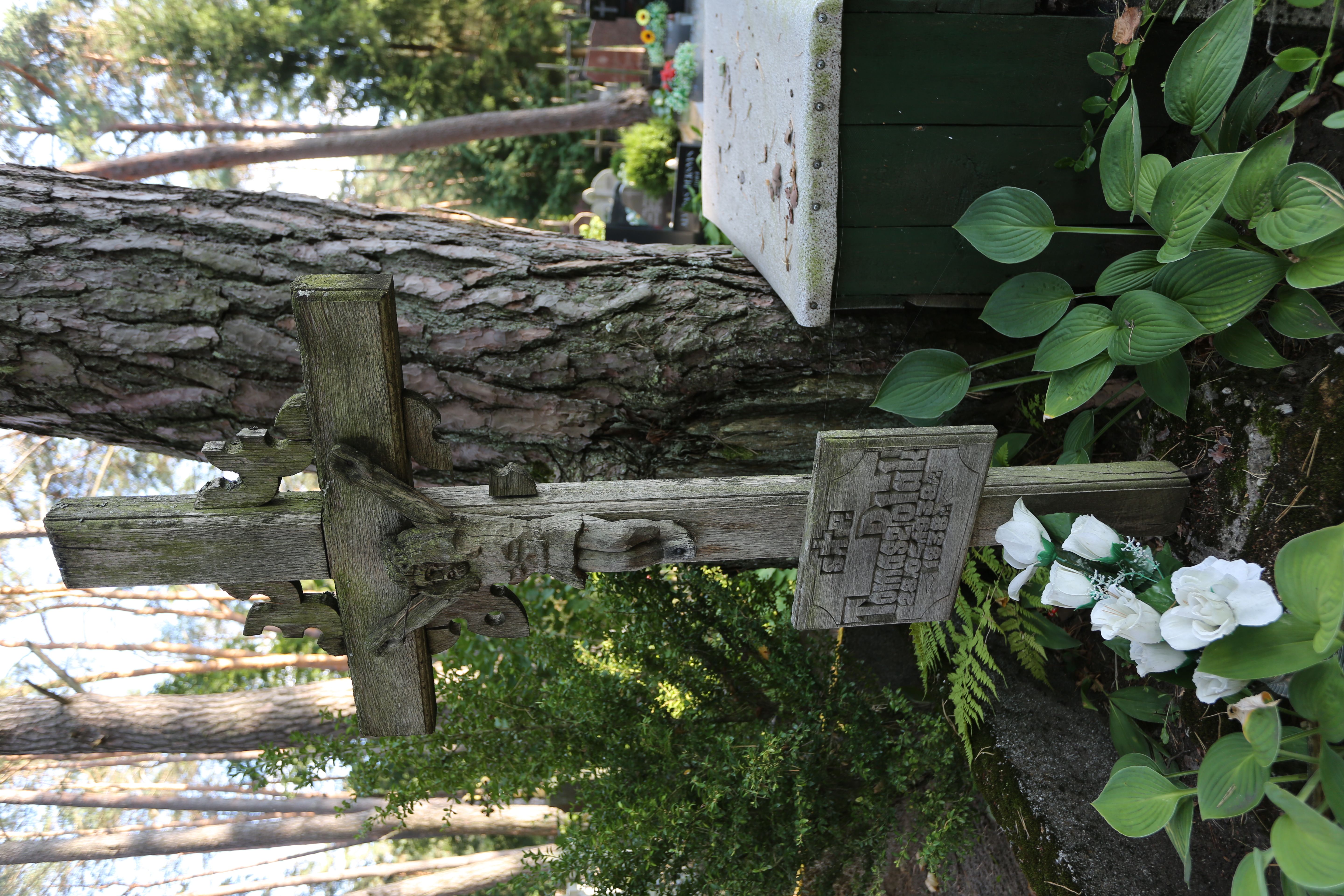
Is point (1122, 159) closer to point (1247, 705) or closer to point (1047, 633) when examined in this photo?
point (1247, 705)

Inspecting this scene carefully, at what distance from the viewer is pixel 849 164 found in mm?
1710

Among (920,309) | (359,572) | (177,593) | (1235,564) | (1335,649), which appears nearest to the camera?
(1335,649)

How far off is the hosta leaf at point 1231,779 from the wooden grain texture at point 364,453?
4.10 feet

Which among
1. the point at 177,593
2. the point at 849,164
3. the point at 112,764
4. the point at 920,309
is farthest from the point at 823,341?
the point at 177,593

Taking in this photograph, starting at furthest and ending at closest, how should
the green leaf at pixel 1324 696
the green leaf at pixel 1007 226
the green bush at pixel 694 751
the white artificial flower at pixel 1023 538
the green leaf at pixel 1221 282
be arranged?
the green bush at pixel 694 751, the green leaf at pixel 1007 226, the white artificial flower at pixel 1023 538, the green leaf at pixel 1221 282, the green leaf at pixel 1324 696

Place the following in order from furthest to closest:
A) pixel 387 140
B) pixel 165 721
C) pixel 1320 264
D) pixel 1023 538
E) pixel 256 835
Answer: pixel 387 140
pixel 256 835
pixel 165 721
pixel 1023 538
pixel 1320 264

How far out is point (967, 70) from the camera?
1673 millimetres

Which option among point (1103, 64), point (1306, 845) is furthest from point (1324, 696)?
point (1103, 64)

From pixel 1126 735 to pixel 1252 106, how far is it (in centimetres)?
120

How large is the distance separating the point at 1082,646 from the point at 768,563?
99 centimetres

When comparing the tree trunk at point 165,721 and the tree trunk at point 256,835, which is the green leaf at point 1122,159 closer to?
the tree trunk at point 165,721

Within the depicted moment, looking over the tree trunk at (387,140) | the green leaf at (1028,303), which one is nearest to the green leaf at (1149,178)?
the green leaf at (1028,303)

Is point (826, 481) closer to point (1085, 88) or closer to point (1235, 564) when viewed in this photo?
point (1235, 564)

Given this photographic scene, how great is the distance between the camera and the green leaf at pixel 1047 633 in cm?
190
